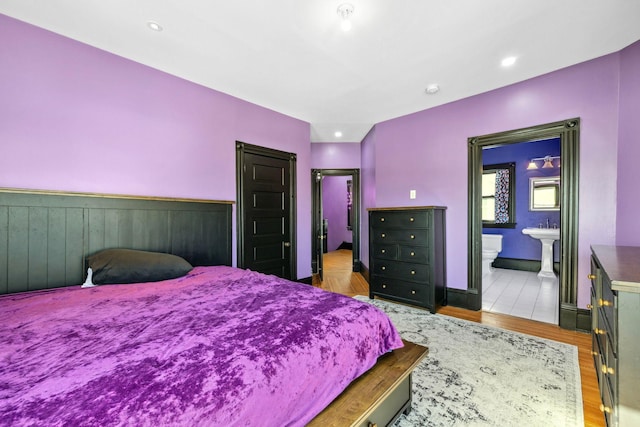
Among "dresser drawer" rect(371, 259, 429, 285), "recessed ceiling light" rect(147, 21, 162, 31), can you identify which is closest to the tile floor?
"dresser drawer" rect(371, 259, 429, 285)

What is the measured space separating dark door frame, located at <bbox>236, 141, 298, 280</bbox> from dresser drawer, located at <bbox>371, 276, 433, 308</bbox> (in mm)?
1183

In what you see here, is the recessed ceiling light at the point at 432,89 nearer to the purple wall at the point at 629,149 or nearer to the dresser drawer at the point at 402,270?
the purple wall at the point at 629,149

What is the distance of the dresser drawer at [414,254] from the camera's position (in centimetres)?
321

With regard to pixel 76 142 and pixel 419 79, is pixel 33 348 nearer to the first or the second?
pixel 76 142

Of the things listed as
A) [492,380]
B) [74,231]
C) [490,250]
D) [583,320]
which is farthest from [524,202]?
[74,231]

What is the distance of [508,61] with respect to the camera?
2.54 metres

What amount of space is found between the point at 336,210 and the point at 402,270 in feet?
17.8

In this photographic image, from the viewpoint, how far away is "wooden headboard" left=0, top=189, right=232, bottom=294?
192 cm

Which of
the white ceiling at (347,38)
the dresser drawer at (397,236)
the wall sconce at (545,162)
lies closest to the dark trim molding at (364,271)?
the dresser drawer at (397,236)

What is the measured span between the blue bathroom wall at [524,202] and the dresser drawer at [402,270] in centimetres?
342

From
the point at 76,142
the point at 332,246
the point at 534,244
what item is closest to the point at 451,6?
the point at 76,142

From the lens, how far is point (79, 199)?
2174 mm

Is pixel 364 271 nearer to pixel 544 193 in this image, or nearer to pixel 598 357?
pixel 598 357

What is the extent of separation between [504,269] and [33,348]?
21.8 ft
